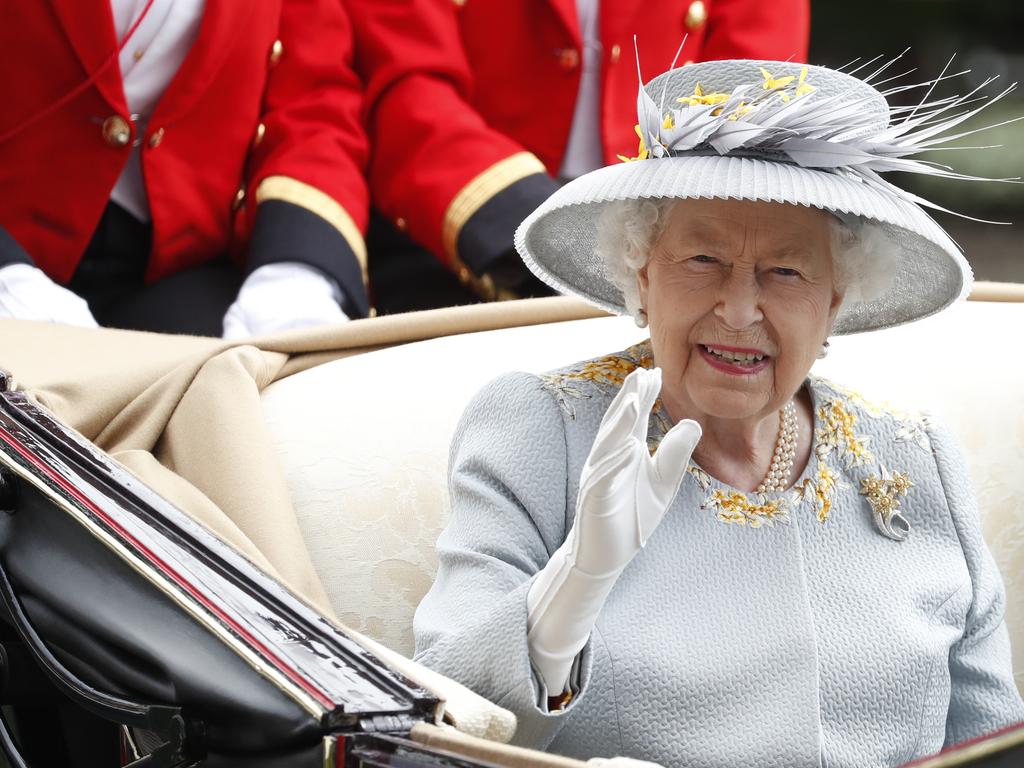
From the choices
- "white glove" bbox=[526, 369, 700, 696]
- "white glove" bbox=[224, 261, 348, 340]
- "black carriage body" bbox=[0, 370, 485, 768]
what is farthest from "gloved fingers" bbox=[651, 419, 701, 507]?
"white glove" bbox=[224, 261, 348, 340]

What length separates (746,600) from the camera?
1624mm

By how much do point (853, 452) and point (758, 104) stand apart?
0.44 meters

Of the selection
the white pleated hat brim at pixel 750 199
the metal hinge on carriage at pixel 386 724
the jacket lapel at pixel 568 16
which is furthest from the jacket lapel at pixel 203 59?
the metal hinge on carriage at pixel 386 724

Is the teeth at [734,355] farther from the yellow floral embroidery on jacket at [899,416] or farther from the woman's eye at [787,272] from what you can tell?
the yellow floral embroidery on jacket at [899,416]

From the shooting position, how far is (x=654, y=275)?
1.67 metres

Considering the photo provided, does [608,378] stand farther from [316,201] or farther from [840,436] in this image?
[316,201]

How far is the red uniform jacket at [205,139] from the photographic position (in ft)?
7.98

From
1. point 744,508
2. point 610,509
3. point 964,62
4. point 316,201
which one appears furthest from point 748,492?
point 964,62

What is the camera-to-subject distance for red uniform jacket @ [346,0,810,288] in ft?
8.68

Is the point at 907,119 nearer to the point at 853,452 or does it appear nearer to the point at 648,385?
the point at 853,452

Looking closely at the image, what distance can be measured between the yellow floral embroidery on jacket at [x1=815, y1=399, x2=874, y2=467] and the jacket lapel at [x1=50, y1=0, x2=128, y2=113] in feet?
4.28

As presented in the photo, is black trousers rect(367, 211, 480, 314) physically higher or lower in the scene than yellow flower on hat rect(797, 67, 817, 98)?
lower

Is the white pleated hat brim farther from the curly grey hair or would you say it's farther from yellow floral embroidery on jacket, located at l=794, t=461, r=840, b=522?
yellow floral embroidery on jacket, located at l=794, t=461, r=840, b=522

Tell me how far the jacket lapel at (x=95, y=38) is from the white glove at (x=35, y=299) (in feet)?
1.07
